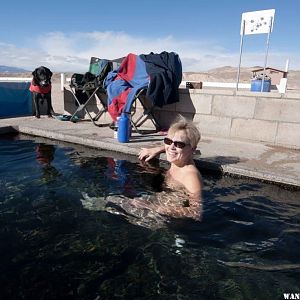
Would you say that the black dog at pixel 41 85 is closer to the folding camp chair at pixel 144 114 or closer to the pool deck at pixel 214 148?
the pool deck at pixel 214 148

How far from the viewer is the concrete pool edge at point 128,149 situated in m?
5.23

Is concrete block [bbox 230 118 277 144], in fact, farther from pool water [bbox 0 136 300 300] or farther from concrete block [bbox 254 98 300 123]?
pool water [bbox 0 136 300 300]

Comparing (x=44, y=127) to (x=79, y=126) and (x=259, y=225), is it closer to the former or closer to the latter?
(x=79, y=126)

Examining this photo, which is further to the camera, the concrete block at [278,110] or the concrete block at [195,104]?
the concrete block at [195,104]

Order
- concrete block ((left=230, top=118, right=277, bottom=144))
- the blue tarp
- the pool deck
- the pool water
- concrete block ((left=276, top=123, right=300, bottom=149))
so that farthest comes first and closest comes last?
1. the blue tarp
2. concrete block ((left=230, top=118, right=277, bottom=144))
3. concrete block ((left=276, top=123, right=300, bottom=149))
4. the pool deck
5. the pool water

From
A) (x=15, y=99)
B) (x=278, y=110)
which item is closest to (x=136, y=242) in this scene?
(x=278, y=110)

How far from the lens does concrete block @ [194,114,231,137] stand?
8.29 m

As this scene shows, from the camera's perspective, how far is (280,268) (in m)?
2.96

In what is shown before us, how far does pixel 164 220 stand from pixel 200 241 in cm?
50

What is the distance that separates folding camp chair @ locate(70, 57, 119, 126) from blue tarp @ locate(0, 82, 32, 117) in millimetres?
2332

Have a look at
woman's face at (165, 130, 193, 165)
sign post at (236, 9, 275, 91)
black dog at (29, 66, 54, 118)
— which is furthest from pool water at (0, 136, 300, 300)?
black dog at (29, 66, 54, 118)

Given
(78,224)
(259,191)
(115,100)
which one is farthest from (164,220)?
(115,100)

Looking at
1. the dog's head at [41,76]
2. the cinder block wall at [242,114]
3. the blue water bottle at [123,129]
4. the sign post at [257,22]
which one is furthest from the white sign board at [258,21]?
the dog's head at [41,76]

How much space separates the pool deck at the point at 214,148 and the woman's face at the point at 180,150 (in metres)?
2.11
